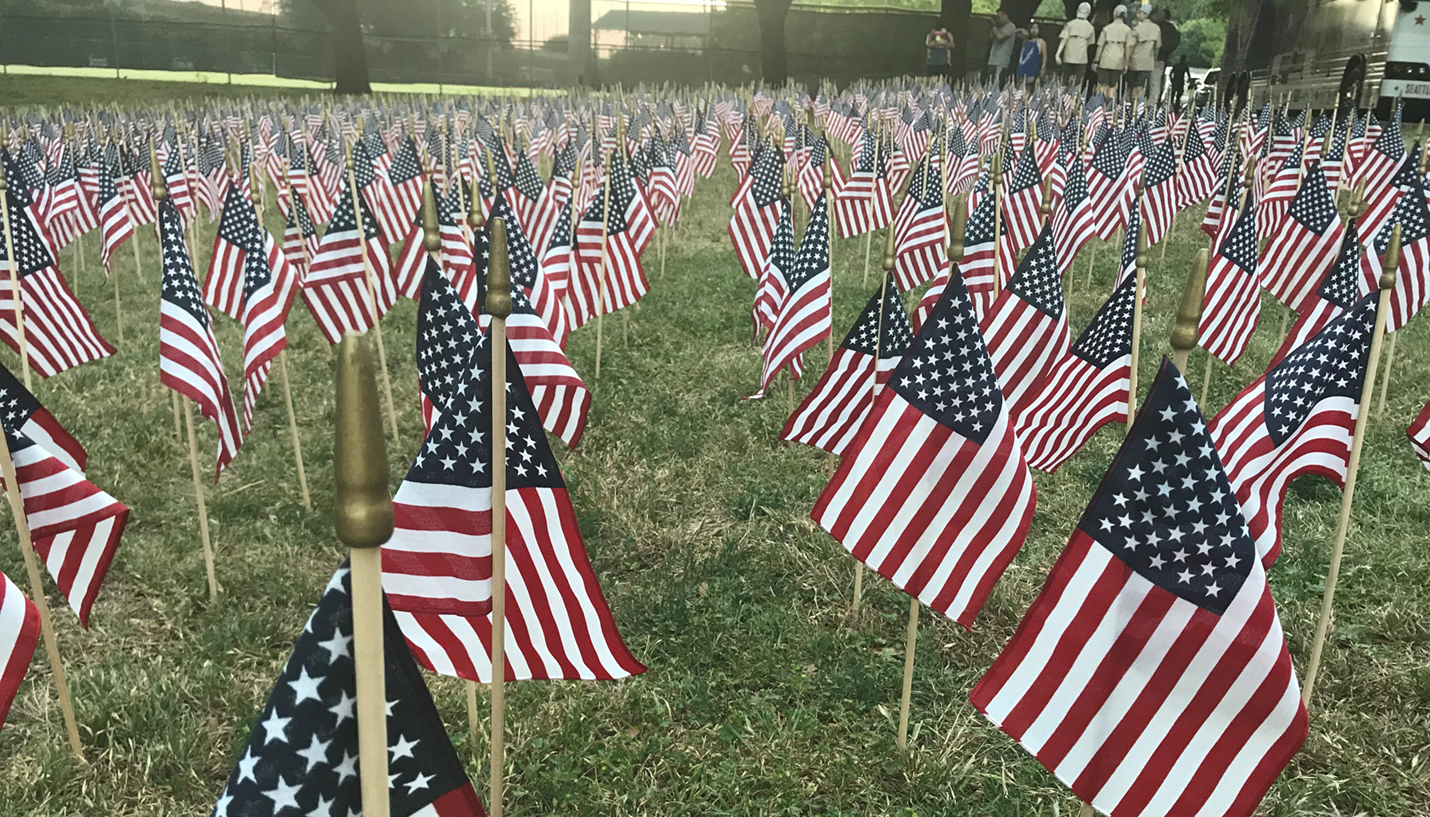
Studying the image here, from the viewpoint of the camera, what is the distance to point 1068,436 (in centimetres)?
498

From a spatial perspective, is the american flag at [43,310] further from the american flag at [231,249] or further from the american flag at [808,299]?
the american flag at [808,299]

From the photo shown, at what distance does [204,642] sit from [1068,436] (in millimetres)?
4198

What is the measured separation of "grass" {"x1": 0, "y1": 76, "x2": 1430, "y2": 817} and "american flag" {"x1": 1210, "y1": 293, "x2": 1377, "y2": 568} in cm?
118

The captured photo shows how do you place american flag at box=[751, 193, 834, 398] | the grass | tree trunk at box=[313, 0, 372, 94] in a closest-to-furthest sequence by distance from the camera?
the grass
american flag at box=[751, 193, 834, 398]
tree trunk at box=[313, 0, 372, 94]

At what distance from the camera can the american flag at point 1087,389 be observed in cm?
482

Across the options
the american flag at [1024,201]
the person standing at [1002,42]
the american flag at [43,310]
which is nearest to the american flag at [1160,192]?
the american flag at [1024,201]

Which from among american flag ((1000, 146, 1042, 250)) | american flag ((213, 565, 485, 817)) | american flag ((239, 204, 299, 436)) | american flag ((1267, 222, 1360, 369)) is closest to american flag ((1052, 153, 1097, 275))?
american flag ((1000, 146, 1042, 250))

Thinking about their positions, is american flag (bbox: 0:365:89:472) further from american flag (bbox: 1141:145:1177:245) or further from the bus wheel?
the bus wheel

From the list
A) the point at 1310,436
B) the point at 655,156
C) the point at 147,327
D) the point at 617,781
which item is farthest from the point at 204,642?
the point at 655,156

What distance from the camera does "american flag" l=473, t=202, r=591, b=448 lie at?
538 cm

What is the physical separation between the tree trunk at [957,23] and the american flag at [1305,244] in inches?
1277

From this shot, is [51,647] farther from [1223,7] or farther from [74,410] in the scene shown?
[1223,7]

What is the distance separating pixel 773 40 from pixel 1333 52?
23468 mm

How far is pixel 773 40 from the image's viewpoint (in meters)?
42.5
